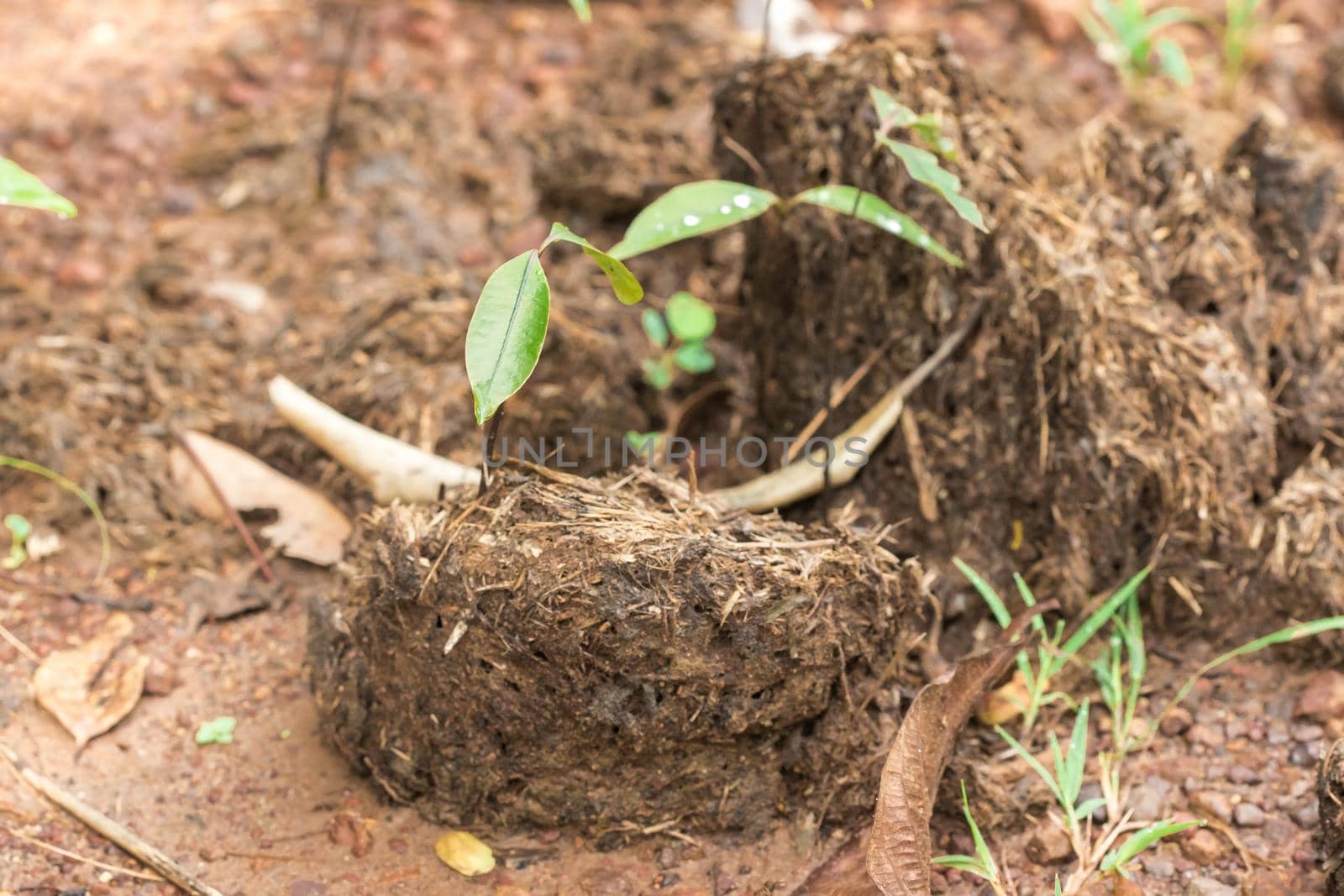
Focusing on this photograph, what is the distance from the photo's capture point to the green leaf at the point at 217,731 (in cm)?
211

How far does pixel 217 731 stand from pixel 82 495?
25.4 inches

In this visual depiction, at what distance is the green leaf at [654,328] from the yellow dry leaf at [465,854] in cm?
126

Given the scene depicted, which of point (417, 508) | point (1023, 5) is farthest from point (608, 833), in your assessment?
point (1023, 5)

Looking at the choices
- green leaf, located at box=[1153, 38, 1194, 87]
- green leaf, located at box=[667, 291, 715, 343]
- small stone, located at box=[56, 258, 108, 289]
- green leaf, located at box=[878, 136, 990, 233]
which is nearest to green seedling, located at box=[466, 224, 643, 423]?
green leaf, located at box=[878, 136, 990, 233]

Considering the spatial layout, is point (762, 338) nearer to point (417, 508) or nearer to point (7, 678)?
point (417, 508)

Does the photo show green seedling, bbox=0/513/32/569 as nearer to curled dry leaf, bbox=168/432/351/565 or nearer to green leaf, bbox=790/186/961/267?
curled dry leaf, bbox=168/432/351/565

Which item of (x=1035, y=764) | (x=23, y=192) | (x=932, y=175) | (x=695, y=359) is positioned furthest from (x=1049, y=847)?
(x=23, y=192)

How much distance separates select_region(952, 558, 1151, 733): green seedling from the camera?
2.14m

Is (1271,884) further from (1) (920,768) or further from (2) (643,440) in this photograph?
(2) (643,440)

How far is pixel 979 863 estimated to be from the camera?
1872 mm

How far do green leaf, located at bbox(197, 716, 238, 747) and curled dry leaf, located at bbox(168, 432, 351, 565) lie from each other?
1.38ft

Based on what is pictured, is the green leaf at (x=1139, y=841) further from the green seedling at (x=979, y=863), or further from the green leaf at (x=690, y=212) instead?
the green leaf at (x=690, y=212)

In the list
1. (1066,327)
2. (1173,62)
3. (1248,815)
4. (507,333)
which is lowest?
(1248,815)

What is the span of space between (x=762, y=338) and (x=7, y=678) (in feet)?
5.38
